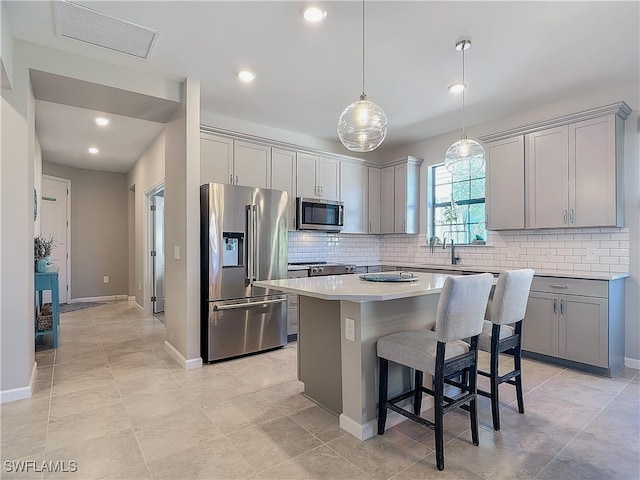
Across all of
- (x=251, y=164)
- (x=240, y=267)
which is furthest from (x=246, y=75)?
(x=240, y=267)

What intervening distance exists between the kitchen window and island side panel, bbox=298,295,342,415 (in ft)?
9.37

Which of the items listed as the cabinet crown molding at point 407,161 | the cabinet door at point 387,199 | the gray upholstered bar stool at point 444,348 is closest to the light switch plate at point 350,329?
the gray upholstered bar stool at point 444,348

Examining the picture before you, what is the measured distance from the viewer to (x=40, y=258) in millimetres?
4219

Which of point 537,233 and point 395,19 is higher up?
point 395,19

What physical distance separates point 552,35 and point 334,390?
3.03 meters

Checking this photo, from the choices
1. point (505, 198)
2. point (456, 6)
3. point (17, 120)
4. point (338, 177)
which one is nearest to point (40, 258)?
point (17, 120)

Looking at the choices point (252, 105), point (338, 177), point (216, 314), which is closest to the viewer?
point (216, 314)

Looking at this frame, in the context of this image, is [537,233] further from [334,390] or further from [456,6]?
[334,390]

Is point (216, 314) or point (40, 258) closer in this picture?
point (216, 314)

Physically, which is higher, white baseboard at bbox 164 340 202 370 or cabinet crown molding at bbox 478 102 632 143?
cabinet crown molding at bbox 478 102 632 143

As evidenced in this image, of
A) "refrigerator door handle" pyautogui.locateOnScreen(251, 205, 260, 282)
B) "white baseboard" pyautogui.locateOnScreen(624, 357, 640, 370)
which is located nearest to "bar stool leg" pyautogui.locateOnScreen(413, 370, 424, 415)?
"refrigerator door handle" pyautogui.locateOnScreen(251, 205, 260, 282)

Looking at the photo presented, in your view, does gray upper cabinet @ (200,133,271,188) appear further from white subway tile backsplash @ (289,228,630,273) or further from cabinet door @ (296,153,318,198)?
white subway tile backsplash @ (289,228,630,273)

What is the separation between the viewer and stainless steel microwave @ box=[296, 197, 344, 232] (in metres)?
4.72

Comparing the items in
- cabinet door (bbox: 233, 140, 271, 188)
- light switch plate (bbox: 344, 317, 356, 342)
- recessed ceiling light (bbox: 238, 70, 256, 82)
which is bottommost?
light switch plate (bbox: 344, 317, 356, 342)
